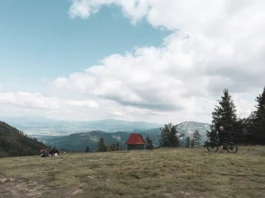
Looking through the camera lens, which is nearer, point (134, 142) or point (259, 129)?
point (259, 129)

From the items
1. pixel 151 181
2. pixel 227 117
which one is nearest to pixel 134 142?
pixel 227 117

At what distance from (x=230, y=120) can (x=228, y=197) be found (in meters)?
56.9

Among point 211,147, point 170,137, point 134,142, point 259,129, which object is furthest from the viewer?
point 170,137

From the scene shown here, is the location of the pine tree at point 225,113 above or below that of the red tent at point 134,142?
above

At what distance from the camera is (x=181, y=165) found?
58.3 ft

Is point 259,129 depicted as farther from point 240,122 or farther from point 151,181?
point 151,181

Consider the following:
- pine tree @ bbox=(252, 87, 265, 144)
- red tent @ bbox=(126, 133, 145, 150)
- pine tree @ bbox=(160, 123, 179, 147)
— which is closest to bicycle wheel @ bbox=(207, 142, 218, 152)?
pine tree @ bbox=(252, 87, 265, 144)

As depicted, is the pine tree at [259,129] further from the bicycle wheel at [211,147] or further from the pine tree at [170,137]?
the pine tree at [170,137]

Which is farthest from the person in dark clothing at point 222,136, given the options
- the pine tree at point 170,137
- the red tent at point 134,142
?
the pine tree at point 170,137

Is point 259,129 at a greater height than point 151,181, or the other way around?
point 259,129

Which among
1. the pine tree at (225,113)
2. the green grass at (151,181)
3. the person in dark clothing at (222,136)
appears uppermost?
the pine tree at (225,113)

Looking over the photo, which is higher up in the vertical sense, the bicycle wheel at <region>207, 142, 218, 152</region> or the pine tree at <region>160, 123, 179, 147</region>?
the pine tree at <region>160, 123, 179, 147</region>

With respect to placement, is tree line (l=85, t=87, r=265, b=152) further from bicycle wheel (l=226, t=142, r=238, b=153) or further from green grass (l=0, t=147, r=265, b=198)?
green grass (l=0, t=147, r=265, b=198)

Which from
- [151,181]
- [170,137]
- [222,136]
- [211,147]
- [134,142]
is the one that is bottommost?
[151,181]
